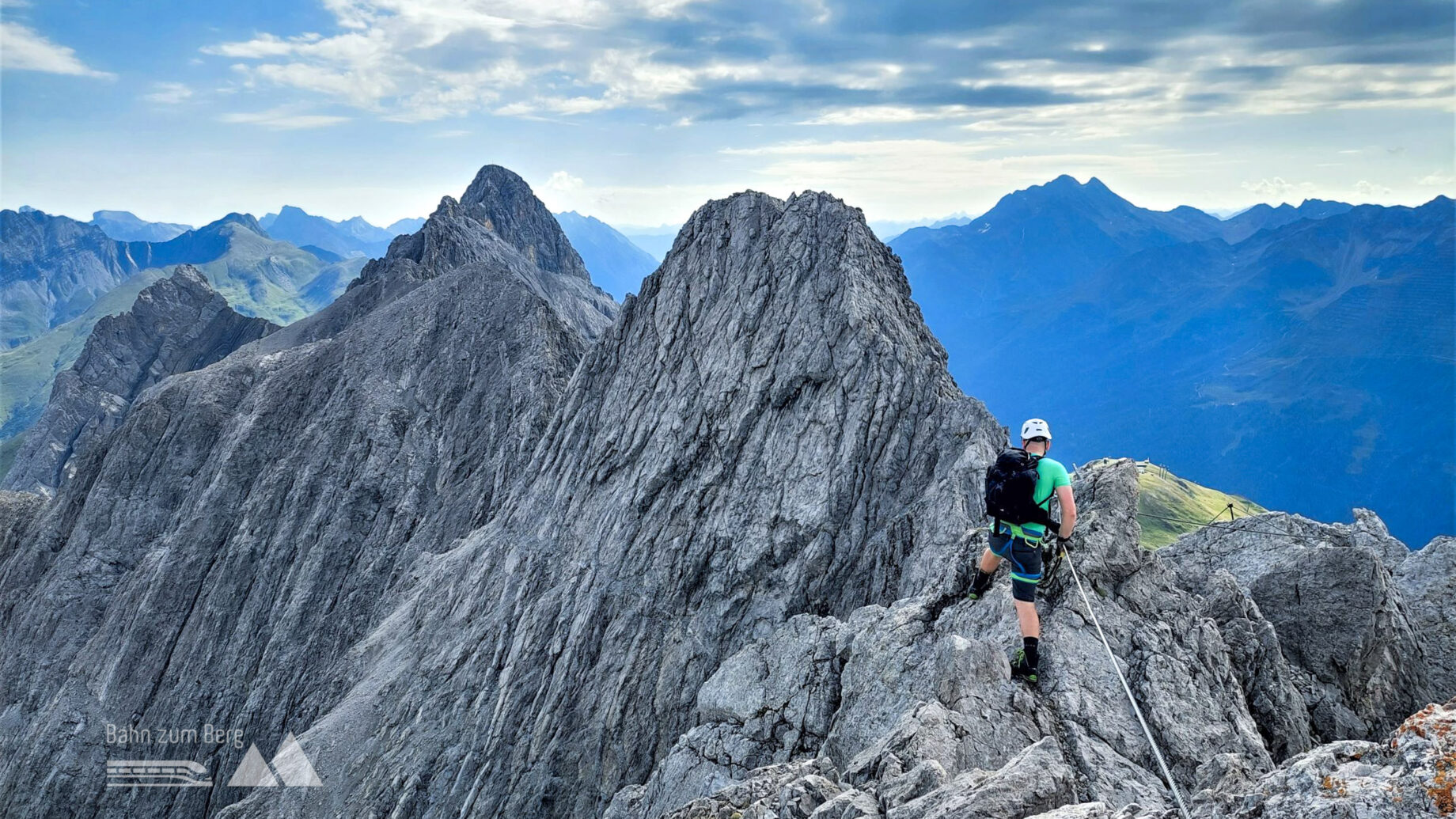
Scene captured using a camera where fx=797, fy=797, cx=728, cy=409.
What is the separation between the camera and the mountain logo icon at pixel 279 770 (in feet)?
143

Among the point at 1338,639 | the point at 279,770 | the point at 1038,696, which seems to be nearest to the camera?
the point at 1038,696

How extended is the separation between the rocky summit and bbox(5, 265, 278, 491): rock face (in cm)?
8178

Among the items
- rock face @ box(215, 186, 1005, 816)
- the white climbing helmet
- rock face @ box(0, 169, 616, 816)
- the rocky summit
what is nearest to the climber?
the white climbing helmet

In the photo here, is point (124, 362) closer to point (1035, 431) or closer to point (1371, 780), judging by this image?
point (1035, 431)

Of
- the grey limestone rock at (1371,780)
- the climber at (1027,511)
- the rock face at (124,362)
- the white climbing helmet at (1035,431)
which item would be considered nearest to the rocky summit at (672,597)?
the grey limestone rock at (1371,780)

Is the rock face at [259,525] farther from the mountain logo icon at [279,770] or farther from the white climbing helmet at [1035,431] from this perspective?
the white climbing helmet at [1035,431]

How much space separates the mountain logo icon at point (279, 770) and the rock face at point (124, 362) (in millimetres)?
122240

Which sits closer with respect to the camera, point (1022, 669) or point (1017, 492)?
point (1017, 492)

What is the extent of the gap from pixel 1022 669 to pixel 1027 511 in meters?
3.48

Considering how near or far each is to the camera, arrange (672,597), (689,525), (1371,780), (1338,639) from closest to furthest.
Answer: (1371,780), (1338,639), (672,597), (689,525)

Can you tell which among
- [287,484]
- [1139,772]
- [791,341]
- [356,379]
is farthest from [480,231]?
[1139,772]

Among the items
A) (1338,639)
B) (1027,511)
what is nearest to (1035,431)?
(1027,511)

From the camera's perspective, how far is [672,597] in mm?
38250

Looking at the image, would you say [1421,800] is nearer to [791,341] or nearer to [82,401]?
[791,341]
